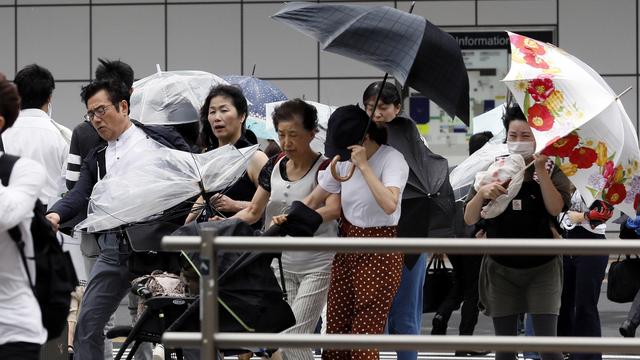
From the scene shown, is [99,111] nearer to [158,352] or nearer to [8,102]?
[158,352]

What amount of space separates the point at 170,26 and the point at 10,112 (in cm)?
1643

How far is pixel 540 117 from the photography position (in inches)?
295

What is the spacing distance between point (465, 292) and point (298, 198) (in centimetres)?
421

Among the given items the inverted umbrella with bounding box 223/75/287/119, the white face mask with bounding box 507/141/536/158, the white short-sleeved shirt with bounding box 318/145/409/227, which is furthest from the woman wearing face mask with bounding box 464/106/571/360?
the inverted umbrella with bounding box 223/75/287/119

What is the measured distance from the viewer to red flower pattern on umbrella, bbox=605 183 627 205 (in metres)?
7.53

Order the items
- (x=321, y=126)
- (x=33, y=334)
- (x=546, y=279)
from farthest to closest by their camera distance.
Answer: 1. (x=321, y=126)
2. (x=546, y=279)
3. (x=33, y=334)

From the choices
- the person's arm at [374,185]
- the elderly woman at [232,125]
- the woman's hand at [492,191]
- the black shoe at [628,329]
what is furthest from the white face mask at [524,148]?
the black shoe at [628,329]

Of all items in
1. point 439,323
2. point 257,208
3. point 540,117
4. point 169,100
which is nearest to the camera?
point 540,117

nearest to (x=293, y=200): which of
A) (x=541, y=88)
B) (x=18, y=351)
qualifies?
(x=541, y=88)

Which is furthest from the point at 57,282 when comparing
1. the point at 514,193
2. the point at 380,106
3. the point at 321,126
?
the point at 321,126

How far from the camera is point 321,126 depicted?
11141 mm

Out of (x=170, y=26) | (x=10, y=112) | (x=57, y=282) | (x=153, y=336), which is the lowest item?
(x=153, y=336)

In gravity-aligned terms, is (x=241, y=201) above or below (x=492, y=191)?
below

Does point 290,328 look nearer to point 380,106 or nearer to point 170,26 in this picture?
point 380,106
